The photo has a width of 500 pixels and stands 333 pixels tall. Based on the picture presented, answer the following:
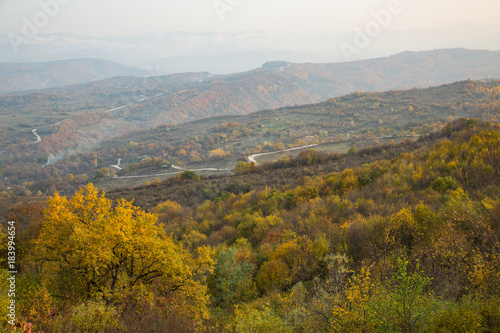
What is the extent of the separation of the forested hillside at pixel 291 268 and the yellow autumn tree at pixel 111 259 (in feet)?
0.16

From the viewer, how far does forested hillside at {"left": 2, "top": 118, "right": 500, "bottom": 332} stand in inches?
279

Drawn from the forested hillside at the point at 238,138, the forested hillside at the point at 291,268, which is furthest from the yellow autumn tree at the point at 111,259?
the forested hillside at the point at 238,138

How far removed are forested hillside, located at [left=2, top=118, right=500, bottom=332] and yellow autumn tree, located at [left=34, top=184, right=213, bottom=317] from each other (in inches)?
1.9

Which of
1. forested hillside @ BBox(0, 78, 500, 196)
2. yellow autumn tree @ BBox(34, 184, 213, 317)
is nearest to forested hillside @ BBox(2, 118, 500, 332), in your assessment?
yellow autumn tree @ BBox(34, 184, 213, 317)

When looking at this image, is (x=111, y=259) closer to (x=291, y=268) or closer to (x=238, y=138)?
(x=291, y=268)

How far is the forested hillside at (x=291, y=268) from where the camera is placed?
708cm

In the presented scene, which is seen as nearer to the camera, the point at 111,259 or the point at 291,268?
the point at 111,259

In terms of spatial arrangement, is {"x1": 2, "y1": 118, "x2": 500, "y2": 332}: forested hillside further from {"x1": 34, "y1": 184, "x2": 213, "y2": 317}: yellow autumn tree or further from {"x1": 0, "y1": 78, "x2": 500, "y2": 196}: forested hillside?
{"x1": 0, "y1": 78, "x2": 500, "y2": 196}: forested hillside

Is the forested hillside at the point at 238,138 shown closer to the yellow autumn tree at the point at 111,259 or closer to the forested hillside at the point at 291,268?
the forested hillside at the point at 291,268

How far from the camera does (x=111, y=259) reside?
10641mm

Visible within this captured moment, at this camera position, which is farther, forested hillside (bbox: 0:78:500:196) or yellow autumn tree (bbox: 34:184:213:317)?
Result: forested hillside (bbox: 0:78:500:196)

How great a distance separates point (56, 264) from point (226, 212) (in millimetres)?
20298

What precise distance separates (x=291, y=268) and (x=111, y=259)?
26.5 feet

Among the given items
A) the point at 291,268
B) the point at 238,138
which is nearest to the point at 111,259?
the point at 291,268
